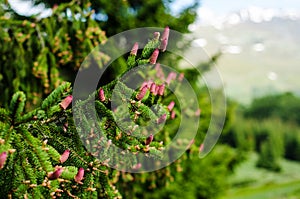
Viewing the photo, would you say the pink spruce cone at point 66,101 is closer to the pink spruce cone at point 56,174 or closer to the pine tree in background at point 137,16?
the pink spruce cone at point 56,174

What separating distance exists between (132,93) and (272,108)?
80.1 m

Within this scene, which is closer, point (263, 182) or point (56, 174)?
point (56, 174)

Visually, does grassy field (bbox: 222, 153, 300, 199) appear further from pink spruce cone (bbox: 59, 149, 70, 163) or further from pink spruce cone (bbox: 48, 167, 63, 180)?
pink spruce cone (bbox: 48, 167, 63, 180)

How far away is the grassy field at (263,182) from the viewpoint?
30.4 m

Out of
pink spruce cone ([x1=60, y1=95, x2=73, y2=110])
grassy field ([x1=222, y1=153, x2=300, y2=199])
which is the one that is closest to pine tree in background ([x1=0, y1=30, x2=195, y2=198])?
pink spruce cone ([x1=60, y1=95, x2=73, y2=110])

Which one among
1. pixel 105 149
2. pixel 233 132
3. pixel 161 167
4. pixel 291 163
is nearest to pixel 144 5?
pixel 161 167

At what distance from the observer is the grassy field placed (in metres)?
30.4

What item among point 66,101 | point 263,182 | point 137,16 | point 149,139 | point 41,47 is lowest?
point 149,139

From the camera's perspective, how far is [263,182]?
4031 cm

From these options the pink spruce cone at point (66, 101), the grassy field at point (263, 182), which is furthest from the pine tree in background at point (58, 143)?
the grassy field at point (263, 182)

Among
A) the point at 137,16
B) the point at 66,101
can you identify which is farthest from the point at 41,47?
the point at 137,16

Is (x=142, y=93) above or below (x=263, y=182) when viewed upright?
below

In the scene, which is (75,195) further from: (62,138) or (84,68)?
(84,68)

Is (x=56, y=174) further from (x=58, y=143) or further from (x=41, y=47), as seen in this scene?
(x=41, y=47)
